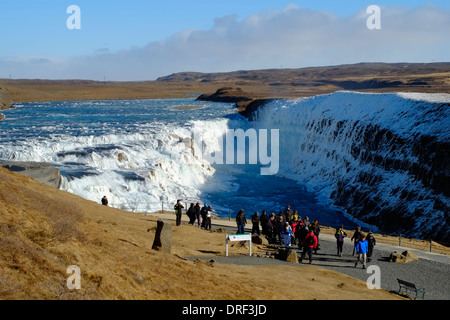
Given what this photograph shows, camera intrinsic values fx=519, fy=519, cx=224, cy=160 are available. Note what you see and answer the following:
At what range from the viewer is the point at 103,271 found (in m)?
10.4

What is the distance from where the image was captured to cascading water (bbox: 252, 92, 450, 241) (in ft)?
97.1

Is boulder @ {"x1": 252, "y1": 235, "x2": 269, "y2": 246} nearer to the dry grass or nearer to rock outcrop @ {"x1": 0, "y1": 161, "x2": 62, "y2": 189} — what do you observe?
the dry grass

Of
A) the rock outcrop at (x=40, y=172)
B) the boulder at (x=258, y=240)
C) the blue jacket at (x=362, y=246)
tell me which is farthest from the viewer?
the rock outcrop at (x=40, y=172)

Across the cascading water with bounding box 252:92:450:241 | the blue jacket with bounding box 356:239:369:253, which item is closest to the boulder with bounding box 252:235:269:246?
the blue jacket with bounding box 356:239:369:253

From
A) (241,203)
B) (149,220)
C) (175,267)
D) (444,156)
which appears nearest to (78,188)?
(149,220)

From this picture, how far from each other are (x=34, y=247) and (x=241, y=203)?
28.1 m

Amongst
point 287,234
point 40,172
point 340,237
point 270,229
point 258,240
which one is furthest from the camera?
point 40,172

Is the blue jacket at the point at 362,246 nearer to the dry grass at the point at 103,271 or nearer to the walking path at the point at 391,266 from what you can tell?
the walking path at the point at 391,266

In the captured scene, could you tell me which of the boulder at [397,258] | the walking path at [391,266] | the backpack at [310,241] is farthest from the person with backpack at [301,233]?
the boulder at [397,258]

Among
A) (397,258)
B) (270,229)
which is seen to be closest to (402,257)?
(397,258)

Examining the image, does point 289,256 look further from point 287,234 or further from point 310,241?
point 287,234

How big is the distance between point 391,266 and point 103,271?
1079 cm

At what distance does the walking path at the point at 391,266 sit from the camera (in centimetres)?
1516

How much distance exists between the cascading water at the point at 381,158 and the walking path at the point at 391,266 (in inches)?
331
